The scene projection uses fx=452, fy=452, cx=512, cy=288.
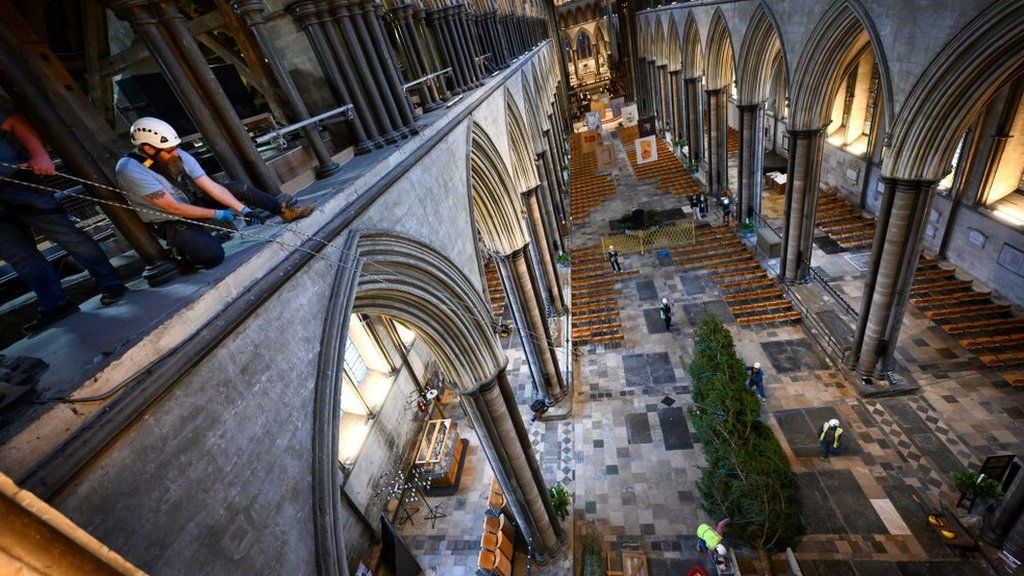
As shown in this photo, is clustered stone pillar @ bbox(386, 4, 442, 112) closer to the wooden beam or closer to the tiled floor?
the wooden beam

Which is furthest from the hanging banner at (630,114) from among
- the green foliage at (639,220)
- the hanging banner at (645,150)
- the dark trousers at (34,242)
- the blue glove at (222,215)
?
the dark trousers at (34,242)

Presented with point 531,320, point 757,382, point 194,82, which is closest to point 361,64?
point 194,82

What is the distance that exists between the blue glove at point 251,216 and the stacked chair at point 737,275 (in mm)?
12241

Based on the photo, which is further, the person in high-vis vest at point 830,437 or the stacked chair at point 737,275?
the stacked chair at point 737,275

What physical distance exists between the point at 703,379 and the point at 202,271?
875 centimetres

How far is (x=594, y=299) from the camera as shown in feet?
48.9

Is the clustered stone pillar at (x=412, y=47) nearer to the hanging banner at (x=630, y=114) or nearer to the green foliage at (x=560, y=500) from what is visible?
the green foliage at (x=560, y=500)

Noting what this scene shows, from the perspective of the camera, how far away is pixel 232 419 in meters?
2.61

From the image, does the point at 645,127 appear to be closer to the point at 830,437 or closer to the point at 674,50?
the point at 674,50

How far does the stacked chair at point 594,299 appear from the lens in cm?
1346

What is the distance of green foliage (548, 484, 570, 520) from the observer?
8.70 metres

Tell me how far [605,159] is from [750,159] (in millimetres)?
11637

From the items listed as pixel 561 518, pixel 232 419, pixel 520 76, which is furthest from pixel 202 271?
pixel 520 76

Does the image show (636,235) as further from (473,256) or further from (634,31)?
(634,31)
